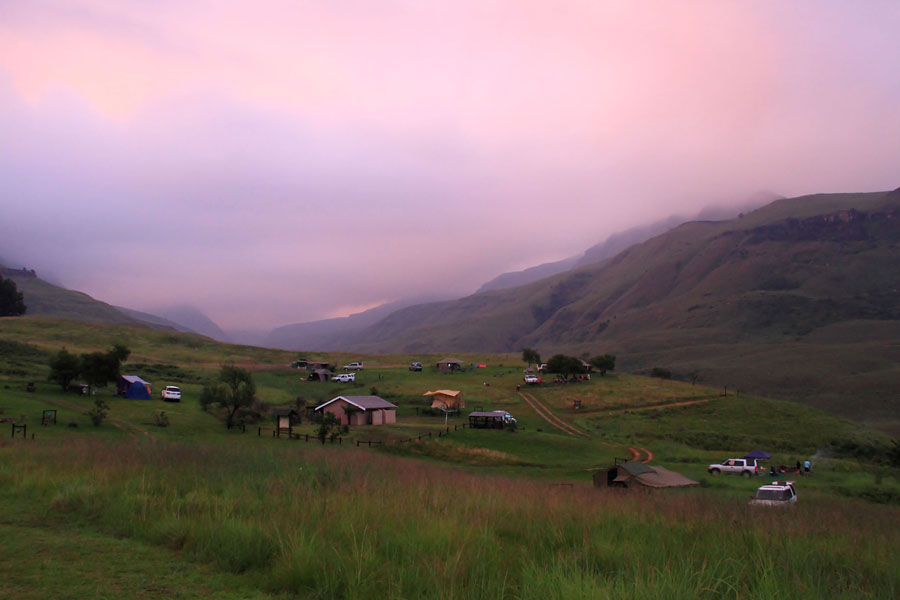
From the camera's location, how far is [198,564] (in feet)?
21.6

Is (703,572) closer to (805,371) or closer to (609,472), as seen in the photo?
(609,472)

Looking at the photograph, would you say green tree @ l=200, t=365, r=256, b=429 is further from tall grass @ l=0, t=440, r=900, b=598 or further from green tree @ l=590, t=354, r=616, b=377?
green tree @ l=590, t=354, r=616, b=377

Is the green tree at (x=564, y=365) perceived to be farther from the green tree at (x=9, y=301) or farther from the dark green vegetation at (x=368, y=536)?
the green tree at (x=9, y=301)

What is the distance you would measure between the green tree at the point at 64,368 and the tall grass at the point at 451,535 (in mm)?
41836

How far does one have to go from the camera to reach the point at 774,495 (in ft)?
75.8

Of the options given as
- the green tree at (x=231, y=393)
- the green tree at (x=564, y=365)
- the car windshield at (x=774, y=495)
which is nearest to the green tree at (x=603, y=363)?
the green tree at (x=564, y=365)

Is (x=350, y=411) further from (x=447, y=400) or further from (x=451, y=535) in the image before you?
(x=451, y=535)

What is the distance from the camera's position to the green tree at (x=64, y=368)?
1807 inches

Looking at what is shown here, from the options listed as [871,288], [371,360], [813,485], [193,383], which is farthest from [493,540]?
[871,288]

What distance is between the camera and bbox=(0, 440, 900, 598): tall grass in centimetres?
528

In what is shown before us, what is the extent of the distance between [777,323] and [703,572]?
188 metres

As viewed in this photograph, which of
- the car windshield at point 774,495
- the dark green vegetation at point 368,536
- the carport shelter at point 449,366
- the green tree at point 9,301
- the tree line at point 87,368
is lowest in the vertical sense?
the carport shelter at point 449,366

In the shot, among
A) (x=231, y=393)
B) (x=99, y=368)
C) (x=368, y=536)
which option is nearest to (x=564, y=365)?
(x=231, y=393)

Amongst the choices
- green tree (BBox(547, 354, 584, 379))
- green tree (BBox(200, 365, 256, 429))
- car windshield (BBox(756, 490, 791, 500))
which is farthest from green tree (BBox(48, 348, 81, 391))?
green tree (BBox(547, 354, 584, 379))
